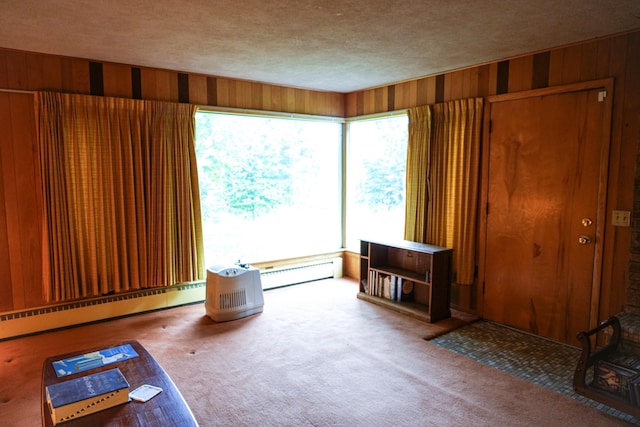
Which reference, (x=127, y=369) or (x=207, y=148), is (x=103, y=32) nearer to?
(x=207, y=148)

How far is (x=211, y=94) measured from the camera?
4227 mm

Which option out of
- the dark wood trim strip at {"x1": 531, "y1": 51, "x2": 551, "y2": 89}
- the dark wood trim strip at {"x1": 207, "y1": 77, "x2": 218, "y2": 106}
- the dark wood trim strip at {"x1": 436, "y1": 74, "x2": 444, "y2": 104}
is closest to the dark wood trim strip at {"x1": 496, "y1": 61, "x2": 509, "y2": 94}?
the dark wood trim strip at {"x1": 531, "y1": 51, "x2": 551, "y2": 89}

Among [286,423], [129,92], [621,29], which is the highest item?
[621,29]

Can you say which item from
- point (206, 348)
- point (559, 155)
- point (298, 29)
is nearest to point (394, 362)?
point (206, 348)

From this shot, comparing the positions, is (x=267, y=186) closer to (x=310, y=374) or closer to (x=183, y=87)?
(x=183, y=87)

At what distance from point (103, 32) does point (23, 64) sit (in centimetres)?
103

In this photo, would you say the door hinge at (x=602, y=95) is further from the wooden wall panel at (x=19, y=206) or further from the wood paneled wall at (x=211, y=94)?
the wooden wall panel at (x=19, y=206)

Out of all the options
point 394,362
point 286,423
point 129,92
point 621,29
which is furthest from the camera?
point 129,92

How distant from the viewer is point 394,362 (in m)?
3.00

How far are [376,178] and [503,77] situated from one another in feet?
6.09

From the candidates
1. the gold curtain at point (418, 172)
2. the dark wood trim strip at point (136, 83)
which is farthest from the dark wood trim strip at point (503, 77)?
the dark wood trim strip at point (136, 83)

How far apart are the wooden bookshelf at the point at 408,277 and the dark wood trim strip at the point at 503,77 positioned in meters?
1.50

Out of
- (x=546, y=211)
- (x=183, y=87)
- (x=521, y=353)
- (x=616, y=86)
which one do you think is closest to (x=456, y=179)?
(x=546, y=211)

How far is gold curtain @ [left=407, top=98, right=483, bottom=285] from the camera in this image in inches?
150
